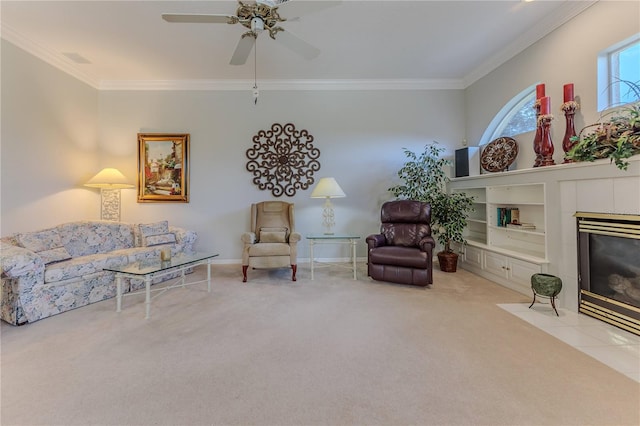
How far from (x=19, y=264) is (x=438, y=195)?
16.0ft

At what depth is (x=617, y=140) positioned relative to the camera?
2.09m

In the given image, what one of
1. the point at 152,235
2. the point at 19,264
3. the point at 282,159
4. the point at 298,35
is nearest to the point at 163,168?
the point at 152,235

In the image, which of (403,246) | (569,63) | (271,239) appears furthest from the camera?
(271,239)

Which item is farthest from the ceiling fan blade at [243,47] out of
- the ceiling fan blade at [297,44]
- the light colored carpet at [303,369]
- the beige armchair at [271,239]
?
the light colored carpet at [303,369]

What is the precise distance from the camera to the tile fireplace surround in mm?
2119

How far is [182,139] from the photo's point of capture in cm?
439

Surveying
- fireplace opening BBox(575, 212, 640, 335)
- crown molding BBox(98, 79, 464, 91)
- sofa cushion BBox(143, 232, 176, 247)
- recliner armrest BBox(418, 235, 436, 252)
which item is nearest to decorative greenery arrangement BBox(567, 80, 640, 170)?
fireplace opening BBox(575, 212, 640, 335)

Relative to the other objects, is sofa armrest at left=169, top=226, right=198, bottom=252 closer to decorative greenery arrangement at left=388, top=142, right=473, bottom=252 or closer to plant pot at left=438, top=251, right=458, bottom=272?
decorative greenery arrangement at left=388, top=142, right=473, bottom=252

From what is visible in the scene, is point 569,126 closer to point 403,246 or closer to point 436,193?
point 436,193

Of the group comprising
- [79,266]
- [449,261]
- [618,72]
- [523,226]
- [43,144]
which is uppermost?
[618,72]

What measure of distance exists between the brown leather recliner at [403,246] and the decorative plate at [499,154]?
45.3 inches

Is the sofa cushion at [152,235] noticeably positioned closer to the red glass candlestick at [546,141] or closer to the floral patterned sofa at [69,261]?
the floral patterned sofa at [69,261]

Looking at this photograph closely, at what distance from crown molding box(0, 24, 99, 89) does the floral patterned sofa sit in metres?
2.25

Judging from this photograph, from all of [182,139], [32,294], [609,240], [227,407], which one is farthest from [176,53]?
[609,240]
